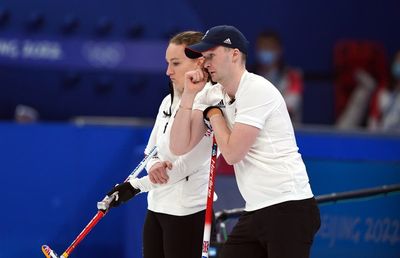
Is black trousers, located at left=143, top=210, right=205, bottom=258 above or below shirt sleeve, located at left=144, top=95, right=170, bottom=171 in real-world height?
below

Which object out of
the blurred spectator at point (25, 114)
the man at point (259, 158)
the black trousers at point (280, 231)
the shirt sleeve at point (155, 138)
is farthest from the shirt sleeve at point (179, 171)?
the blurred spectator at point (25, 114)

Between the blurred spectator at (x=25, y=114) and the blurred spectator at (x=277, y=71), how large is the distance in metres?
2.30

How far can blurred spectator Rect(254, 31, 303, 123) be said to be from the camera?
31.0ft

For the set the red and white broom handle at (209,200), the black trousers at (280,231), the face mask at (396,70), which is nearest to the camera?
the black trousers at (280,231)

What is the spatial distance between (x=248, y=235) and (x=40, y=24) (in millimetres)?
5424

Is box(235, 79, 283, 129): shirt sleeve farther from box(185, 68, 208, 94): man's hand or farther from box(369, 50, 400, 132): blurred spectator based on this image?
box(369, 50, 400, 132): blurred spectator

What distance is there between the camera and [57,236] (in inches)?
295

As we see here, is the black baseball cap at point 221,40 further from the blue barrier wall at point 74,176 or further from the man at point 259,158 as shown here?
the blue barrier wall at point 74,176

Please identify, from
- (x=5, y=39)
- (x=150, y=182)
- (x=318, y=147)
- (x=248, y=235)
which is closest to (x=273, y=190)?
(x=248, y=235)

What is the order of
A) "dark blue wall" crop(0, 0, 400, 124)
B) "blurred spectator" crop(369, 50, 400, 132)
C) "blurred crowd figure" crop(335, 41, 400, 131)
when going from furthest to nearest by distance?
"blurred crowd figure" crop(335, 41, 400, 131)
"blurred spectator" crop(369, 50, 400, 132)
"dark blue wall" crop(0, 0, 400, 124)

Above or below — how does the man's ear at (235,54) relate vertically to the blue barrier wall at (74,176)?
above

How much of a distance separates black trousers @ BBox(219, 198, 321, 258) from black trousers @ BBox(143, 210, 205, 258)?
0.48 metres

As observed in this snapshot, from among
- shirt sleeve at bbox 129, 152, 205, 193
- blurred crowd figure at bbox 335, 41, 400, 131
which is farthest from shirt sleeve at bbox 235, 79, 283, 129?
blurred crowd figure at bbox 335, 41, 400, 131

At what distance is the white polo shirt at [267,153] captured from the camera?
165 inches
